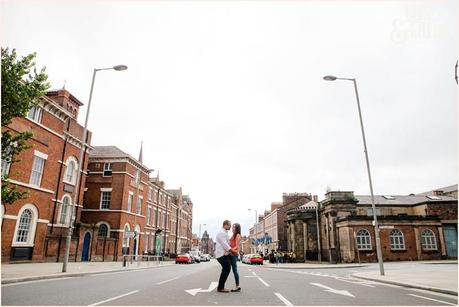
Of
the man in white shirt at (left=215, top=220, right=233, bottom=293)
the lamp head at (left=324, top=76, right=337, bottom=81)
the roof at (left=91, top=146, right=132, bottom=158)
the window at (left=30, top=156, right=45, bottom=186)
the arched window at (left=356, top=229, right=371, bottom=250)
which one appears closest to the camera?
the man in white shirt at (left=215, top=220, right=233, bottom=293)

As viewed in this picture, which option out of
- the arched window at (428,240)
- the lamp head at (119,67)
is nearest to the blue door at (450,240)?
the arched window at (428,240)

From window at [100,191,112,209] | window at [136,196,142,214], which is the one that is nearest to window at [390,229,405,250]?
window at [136,196,142,214]

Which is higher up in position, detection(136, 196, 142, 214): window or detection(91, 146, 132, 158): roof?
detection(91, 146, 132, 158): roof

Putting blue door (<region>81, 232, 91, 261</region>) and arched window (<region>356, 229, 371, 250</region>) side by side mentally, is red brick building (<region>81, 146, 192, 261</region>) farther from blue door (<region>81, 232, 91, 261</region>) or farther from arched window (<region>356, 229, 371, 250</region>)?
arched window (<region>356, 229, 371, 250</region>)

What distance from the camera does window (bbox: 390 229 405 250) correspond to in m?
35.1

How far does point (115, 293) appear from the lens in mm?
8547

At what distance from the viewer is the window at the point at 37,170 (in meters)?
24.3

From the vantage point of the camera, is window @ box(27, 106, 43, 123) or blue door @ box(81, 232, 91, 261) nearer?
window @ box(27, 106, 43, 123)

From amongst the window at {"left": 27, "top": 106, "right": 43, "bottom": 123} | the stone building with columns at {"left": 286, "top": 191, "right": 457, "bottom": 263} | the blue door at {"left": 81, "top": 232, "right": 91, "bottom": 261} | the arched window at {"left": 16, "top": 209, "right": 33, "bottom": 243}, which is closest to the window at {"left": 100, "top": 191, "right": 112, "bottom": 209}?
the blue door at {"left": 81, "top": 232, "right": 91, "bottom": 261}

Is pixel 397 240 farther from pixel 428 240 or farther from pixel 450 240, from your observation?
pixel 450 240

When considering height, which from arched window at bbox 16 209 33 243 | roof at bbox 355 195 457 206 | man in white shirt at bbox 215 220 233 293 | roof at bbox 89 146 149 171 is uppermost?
roof at bbox 89 146 149 171

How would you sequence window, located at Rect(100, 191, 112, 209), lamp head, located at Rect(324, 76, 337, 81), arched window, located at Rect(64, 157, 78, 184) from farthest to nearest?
window, located at Rect(100, 191, 112, 209)
arched window, located at Rect(64, 157, 78, 184)
lamp head, located at Rect(324, 76, 337, 81)

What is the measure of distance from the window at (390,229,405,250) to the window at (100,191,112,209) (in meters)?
31.3

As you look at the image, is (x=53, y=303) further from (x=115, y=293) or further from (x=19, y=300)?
(x=115, y=293)
